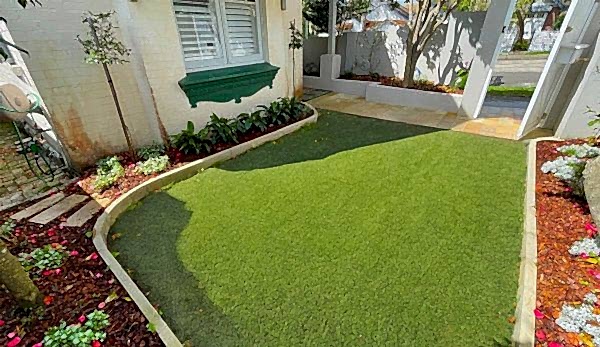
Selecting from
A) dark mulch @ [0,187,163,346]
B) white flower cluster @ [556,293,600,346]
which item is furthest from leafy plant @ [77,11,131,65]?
white flower cluster @ [556,293,600,346]

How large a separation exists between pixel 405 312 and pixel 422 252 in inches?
28.7

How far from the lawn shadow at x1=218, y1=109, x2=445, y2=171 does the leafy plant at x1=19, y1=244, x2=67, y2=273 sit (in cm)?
230

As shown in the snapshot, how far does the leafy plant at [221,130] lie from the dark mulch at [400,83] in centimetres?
492

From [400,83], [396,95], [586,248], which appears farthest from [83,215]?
[400,83]

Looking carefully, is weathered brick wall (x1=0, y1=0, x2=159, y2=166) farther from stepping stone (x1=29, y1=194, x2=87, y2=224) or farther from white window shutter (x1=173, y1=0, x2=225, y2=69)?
white window shutter (x1=173, y1=0, x2=225, y2=69)

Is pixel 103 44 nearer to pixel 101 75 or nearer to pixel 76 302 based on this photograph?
pixel 101 75

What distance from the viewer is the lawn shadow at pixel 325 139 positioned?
15.7 feet

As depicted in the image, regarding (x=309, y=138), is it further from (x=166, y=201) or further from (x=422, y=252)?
(x=422, y=252)

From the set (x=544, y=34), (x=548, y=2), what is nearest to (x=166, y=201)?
(x=544, y=34)

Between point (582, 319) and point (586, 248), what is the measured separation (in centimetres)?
90

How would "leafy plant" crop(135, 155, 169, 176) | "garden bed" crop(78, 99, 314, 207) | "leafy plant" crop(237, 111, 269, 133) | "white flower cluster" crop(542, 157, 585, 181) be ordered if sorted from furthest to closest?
"leafy plant" crop(237, 111, 269, 133), "leafy plant" crop(135, 155, 169, 176), "garden bed" crop(78, 99, 314, 207), "white flower cluster" crop(542, 157, 585, 181)

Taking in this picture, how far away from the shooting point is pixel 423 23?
7039 mm

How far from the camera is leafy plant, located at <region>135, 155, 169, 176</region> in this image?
4125mm

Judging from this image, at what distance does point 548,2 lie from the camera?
26.5m
